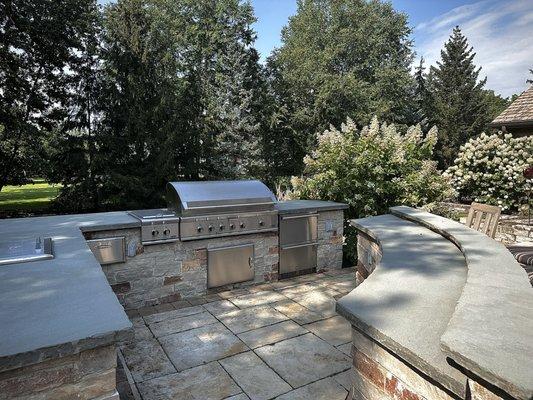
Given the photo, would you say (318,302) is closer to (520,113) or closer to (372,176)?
(372,176)

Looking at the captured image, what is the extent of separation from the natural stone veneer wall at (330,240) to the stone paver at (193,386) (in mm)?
2904

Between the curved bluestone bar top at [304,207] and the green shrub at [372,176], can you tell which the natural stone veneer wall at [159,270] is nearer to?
the curved bluestone bar top at [304,207]

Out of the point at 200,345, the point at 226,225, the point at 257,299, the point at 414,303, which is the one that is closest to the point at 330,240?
the point at 257,299

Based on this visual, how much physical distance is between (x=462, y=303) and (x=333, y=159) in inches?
207

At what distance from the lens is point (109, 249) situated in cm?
392

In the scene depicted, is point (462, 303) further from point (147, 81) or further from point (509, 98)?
point (509, 98)

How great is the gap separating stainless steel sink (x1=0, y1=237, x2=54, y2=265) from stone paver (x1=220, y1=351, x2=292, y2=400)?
1.69 m

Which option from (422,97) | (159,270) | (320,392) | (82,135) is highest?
(422,97)

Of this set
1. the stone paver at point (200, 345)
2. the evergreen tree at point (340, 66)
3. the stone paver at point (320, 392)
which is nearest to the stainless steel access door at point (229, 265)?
the stone paver at point (200, 345)

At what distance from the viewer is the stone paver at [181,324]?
3.63m

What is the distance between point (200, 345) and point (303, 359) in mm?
994

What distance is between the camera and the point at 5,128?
1181 centimetres

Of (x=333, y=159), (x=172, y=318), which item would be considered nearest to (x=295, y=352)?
(x=172, y=318)

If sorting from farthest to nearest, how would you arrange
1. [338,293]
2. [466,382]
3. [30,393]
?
1. [338,293]
2. [30,393]
3. [466,382]
